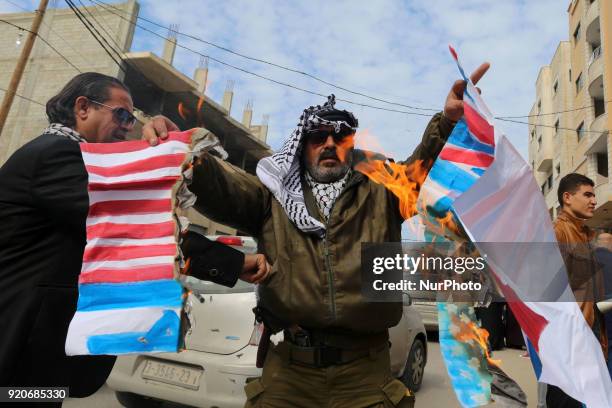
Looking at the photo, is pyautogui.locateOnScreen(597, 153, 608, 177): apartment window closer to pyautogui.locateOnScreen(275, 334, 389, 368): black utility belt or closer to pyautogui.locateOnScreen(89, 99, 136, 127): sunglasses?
pyautogui.locateOnScreen(275, 334, 389, 368): black utility belt

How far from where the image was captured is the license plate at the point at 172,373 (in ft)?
12.0

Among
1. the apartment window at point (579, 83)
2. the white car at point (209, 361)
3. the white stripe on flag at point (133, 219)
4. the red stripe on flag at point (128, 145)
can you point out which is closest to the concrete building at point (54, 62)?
the white car at point (209, 361)

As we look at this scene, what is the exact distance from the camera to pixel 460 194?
2094 mm

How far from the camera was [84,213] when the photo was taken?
174 centimetres

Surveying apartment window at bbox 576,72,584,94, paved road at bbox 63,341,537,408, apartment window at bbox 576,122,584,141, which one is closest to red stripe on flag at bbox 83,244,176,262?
paved road at bbox 63,341,537,408

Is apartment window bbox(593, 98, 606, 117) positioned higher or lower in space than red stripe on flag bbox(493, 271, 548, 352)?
higher

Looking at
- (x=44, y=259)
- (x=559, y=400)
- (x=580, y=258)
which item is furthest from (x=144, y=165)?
(x=559, y=400)

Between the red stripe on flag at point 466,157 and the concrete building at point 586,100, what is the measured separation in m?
16.9

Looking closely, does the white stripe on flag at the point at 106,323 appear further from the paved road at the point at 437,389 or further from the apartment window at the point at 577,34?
the apartment window at the point at 577,34

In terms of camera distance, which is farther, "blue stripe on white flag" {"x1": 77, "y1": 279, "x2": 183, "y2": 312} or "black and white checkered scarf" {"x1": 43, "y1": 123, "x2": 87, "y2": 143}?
"black and white checkered scarf" {"x1": 43, "y1": 123, "x2": 87, "y2": 143}

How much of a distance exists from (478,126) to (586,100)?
86.4 feet

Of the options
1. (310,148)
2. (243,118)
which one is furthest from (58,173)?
(243,118)

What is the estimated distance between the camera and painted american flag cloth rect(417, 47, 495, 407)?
2.13 m

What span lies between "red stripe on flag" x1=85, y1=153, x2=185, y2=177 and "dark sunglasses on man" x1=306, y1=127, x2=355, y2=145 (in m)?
0.98
